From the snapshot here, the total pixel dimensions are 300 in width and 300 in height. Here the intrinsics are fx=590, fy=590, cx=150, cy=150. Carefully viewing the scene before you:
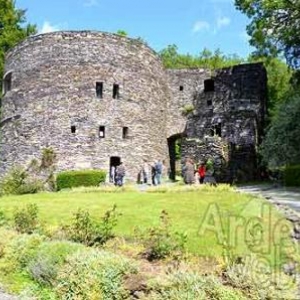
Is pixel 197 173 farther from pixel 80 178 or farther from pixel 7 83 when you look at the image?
pixel 7 83

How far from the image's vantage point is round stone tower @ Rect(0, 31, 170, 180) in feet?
99.5

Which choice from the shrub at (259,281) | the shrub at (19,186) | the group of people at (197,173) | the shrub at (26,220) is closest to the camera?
the shrub at (259,281)

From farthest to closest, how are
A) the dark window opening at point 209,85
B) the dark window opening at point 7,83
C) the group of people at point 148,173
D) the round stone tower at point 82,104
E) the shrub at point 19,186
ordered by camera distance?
the dark window opening at point 209,85
the dark window opening at point 7,83
the round stone tower at point 82,104
the group of people at point 148,173
the shrub at point 19,186

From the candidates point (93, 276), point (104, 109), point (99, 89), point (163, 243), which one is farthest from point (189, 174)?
point (93, 276)

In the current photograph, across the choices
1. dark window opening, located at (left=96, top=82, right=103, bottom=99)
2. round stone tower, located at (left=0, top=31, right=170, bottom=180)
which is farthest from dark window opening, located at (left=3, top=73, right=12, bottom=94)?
dark window opening, located at (left=96, top=82, right=103, bottom=99)

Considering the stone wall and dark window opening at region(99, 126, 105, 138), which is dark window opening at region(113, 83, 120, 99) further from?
the stone wall

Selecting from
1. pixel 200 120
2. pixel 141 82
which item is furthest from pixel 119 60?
pixel 200 120

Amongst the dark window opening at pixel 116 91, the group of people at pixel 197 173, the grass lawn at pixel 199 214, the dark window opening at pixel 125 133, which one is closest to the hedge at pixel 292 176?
the group of people at pixel 197 173

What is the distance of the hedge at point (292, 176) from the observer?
72.8ft

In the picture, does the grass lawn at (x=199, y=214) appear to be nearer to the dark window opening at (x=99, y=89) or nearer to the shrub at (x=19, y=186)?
the shrub at (x=19, y=186)

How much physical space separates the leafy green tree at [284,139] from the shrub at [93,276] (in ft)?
56.5

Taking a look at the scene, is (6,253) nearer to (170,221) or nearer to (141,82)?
(170,221)

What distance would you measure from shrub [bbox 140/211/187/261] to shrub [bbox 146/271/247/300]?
159 centimetres

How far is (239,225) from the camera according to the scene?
1234 centimetres
